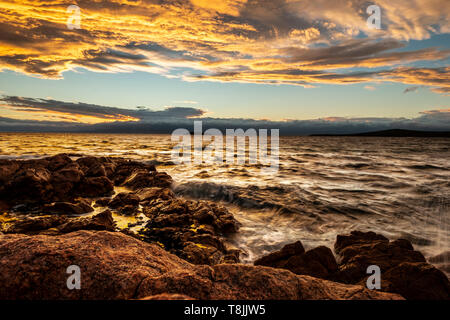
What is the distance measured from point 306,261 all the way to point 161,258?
3.32 m

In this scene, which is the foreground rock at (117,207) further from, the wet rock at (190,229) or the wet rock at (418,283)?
the wet rock at (418,283)

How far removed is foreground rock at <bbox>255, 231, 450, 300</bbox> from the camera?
374cm

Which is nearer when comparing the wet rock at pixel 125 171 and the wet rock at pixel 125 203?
the wet rock at pixel 125 203

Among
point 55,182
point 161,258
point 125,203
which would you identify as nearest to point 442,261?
point 161,258

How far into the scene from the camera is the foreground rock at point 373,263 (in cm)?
374

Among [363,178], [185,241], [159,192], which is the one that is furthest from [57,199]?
[363,178]

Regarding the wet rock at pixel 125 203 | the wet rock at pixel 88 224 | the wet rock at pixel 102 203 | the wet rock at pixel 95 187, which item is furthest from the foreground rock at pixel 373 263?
the wet rock at pixel 95 187

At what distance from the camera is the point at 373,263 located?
4828 mm

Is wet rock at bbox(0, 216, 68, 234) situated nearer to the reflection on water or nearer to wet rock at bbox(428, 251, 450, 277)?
the reflection on water

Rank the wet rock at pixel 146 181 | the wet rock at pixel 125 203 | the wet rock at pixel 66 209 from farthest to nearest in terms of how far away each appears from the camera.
A: the wet rock at pixel 146 181
the wet rock at pixel 125 203
the wet rock at pixel 66 209

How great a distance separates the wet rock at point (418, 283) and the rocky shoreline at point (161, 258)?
0.05 ft

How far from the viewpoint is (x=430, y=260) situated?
6551mm
